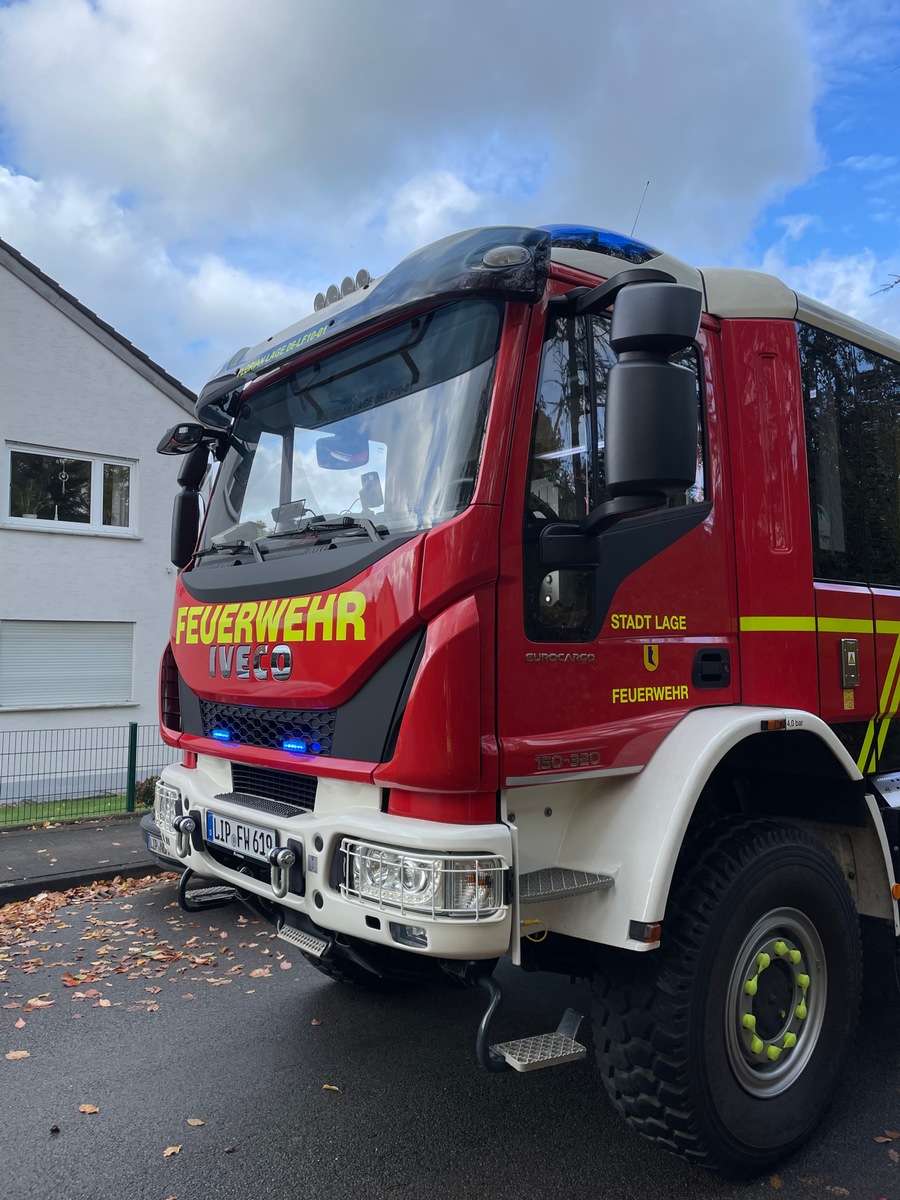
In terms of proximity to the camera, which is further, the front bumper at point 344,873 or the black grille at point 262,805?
the black grille at point 262,805

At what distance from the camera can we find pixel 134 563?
1483 centimetres

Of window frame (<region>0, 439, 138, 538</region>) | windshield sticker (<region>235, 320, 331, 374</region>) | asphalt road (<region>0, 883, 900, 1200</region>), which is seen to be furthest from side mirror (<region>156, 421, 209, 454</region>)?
window frame (<region>0, 439, 138, 538</region>)

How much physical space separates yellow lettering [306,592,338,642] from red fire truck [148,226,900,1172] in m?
0.01

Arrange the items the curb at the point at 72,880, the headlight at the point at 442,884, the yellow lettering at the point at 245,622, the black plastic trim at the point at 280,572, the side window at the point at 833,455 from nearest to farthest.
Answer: the headlight at the point at 442,884 < the black plastic trim at the point at 280,572 < the yellow lettering at the point at 245,622 < the side window at the point at 833,455 < the curb at the point at 72,880

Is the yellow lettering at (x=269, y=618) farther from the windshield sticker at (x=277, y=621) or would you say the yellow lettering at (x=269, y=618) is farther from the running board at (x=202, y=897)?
the running board at (x=202, y=897)

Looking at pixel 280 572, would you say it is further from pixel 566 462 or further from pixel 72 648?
pixel 72 648

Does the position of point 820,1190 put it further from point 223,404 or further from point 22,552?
point 22,552

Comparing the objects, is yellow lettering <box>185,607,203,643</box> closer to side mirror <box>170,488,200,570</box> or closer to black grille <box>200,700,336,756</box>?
black grille <box>200,700,336,756</box>

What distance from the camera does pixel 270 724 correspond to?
319 cm

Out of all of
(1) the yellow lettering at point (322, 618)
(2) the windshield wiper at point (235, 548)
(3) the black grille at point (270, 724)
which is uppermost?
(2) the windshield wiper at point (235, 548)

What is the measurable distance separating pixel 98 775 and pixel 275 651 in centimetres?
996

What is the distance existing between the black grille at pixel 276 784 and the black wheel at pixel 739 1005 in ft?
3.63

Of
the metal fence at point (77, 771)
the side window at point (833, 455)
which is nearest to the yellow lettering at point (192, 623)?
the side window at point (833, 455)

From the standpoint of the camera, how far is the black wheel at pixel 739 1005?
8.86 ft
